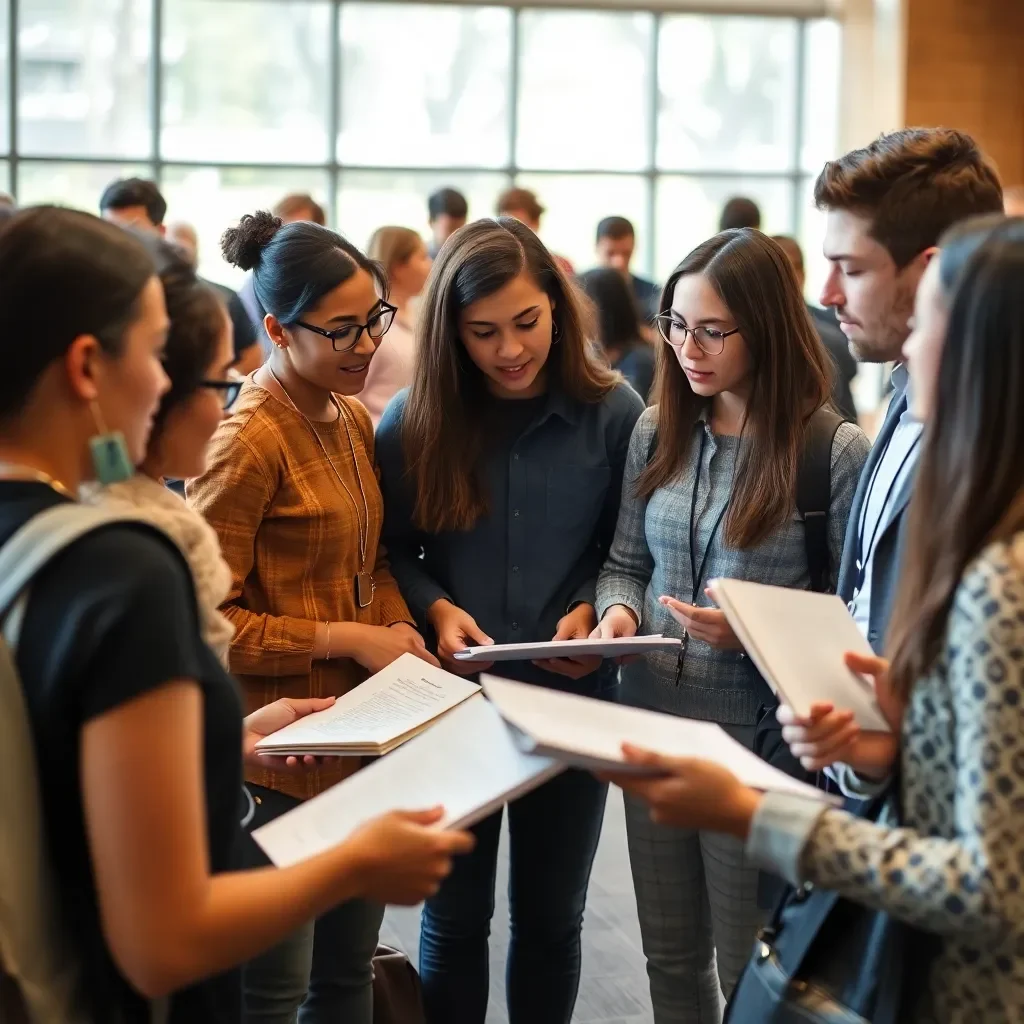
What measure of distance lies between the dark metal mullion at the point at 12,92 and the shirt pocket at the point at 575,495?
7.78 metres

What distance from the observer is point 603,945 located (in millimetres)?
3494

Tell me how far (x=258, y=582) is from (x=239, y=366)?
2.20 m

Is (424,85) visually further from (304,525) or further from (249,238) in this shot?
(304,525)

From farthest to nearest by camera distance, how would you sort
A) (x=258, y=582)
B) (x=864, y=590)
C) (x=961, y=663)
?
(x=258, y=582) < (x=864, y=590) < (x=961, y=663)

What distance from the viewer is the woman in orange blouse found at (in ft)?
7.41

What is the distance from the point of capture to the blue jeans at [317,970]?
2.20 m

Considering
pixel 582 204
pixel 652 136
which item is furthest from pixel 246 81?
pixel 652 136

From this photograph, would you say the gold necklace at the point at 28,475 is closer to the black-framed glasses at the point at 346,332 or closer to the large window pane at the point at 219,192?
the black-framed glasses at the point at 346,332

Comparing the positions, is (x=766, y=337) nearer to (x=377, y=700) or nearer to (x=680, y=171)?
(x=377, y=700)

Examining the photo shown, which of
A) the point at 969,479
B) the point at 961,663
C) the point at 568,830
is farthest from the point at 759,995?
the point at 568,830

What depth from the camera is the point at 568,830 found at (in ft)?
8.30

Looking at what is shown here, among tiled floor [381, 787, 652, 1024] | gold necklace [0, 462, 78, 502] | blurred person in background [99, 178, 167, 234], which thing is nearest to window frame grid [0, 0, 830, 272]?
blurred person in background [99, 178, 167, 234]

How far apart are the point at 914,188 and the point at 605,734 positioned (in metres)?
1.12

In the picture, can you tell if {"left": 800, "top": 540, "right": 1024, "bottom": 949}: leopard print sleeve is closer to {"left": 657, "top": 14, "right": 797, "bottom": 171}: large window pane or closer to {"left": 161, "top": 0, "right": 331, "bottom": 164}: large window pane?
{"left": 161, "top": 0, "right": 331, "bottom": 164}: large window pane
